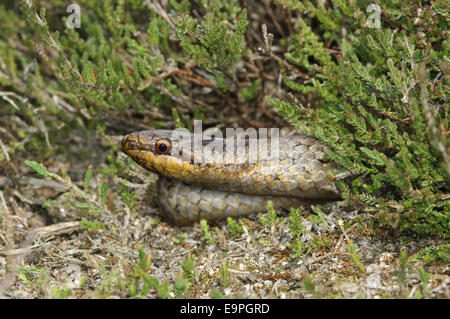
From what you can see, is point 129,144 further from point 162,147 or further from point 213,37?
point 213,37

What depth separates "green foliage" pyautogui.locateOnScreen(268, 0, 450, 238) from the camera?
3156 mm

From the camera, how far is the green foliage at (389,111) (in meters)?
3.16

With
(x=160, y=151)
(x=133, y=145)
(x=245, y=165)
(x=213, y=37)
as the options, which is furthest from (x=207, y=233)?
(x=213, y=37)

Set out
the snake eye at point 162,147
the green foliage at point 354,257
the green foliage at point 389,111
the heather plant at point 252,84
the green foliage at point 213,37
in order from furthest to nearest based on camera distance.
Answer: the snake eye at point 162,147, the green foliage at point 213,37, the heather plant at point 252,84, the green foliage at point 389,111, the green foliage at point 354,257

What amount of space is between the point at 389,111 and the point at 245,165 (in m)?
1.42

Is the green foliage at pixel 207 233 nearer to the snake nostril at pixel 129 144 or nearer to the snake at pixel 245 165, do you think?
the snake at pixel 245 165

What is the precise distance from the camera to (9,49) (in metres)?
5.62

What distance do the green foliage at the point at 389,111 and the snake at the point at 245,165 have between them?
318 millimetres

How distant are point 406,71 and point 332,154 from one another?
95cm

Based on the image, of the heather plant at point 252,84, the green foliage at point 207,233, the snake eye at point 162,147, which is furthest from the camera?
the snake eye at point 162,147

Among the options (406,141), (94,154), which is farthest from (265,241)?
(94,154)

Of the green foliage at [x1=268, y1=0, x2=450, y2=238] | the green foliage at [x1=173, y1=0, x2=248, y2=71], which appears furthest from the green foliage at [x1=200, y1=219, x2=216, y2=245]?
the green foliage at [x1=173, y1=0, x2=248, y2=71]

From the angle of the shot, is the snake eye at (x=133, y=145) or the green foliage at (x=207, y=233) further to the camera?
the snake eye at (x=133, y=145)

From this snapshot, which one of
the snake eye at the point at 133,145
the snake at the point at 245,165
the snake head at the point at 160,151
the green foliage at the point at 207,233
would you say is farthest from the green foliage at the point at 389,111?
the snake eye at the point at 133,145
